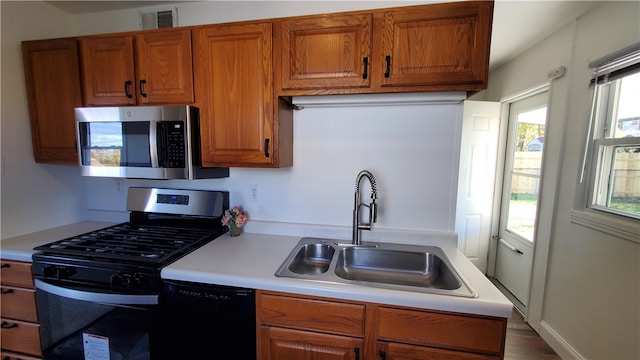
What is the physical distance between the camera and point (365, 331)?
109cm

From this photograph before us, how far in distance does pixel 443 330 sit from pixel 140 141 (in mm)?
→ 1806

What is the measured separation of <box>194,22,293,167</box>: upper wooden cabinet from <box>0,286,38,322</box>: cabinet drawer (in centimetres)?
123

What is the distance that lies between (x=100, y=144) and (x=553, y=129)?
10.7ft

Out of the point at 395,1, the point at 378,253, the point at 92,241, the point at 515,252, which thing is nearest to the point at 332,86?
the point at 395,1

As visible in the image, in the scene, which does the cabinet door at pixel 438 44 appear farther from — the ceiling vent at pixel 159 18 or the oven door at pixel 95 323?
the oven door at pixel 95 323

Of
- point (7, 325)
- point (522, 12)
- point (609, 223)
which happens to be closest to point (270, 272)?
point (7, 325)

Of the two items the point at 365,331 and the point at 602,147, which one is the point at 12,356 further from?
the point at 602,147

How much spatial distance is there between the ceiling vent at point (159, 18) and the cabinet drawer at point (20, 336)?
1990 mm

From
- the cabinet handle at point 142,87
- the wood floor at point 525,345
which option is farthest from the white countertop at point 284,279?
the wood floor at point 525,345

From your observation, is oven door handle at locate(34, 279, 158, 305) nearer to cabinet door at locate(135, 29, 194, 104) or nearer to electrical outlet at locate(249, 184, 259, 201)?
electrical outlet at locate(249, 184, 259, 201)

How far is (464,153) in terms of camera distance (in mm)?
2785

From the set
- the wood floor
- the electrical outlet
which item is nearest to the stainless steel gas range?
the electrical outlet

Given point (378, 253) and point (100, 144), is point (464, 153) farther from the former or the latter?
point (100, 144)

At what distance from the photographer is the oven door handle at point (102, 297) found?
4.02 ft
